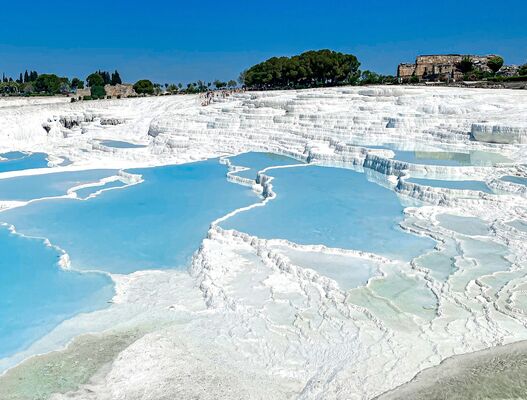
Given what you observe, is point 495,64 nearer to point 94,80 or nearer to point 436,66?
point 436,66

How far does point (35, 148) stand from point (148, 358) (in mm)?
19818

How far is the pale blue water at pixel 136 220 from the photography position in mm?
8352

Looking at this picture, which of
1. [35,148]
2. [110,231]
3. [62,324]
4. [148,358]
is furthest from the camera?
[35,148]

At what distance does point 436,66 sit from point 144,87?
23838 millimetres

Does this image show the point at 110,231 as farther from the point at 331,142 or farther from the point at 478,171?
the point at 331,142

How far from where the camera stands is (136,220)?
408 inches

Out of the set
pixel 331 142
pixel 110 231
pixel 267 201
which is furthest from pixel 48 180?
pixel 331 142

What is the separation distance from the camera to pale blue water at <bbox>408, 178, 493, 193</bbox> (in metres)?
11.3

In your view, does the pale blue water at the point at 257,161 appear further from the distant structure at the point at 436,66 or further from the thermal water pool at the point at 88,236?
the distant structure at the point at 436,66

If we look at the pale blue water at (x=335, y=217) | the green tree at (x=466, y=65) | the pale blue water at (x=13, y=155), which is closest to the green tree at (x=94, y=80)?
the pale blue water at (x=13, y=155)

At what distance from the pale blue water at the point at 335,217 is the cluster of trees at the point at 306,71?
25.2 m

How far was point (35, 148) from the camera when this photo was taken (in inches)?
895

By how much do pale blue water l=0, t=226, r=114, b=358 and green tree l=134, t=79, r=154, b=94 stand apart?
36.9 meters

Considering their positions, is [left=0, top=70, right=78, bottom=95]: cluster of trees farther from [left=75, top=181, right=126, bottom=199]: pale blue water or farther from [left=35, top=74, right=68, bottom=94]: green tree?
[left=75, top=181, right=126, bottom=199]: pale blue water
